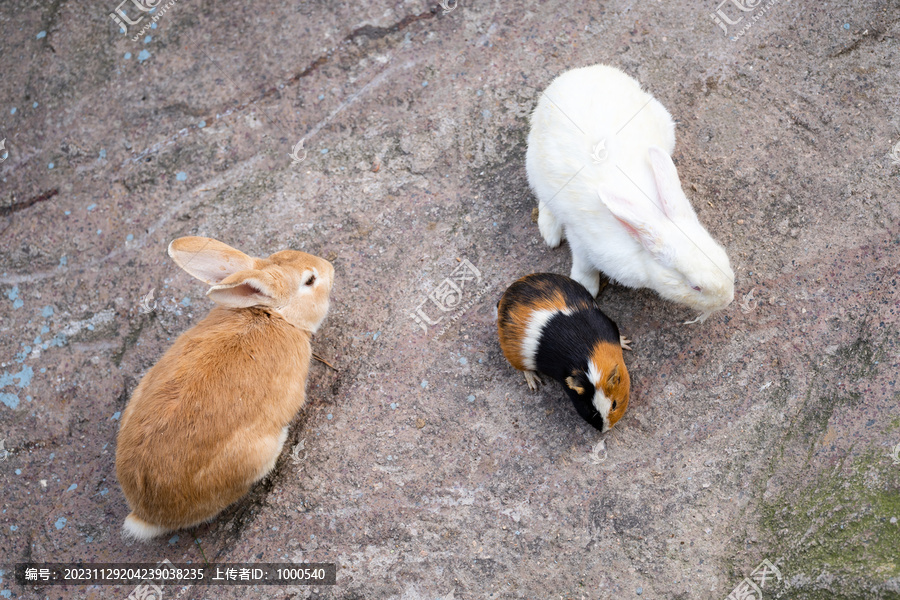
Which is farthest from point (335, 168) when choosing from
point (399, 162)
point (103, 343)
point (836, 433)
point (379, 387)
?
point (836, 433)

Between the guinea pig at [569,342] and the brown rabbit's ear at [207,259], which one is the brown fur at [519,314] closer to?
the guinea pig at [569,342]

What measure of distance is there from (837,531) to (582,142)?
2.25m

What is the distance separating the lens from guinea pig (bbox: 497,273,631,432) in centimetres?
333

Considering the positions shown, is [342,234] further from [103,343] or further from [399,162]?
[103,343]

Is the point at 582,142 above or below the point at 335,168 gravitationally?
above

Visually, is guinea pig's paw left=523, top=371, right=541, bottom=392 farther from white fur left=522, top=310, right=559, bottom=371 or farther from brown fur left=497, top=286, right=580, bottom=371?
white fur left=522, top=310, right=559, bottom=371

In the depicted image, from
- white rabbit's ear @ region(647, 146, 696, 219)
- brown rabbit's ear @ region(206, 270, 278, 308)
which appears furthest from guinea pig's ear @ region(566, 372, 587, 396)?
brown rabbit's ear @ region(206, 270, 278, 308)

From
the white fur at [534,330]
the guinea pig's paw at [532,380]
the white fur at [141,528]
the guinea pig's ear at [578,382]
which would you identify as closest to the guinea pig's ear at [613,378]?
the guinea pig's ear at [578,382]

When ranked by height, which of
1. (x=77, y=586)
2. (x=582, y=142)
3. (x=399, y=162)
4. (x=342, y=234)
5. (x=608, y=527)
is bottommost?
(x=77, y=586)

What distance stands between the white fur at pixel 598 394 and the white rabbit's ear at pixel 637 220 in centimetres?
66

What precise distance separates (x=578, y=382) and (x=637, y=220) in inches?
34.5

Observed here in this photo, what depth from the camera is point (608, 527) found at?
11.1ft

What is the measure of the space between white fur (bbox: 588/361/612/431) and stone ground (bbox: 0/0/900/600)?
331 mm

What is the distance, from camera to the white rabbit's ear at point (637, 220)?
3186 mm
